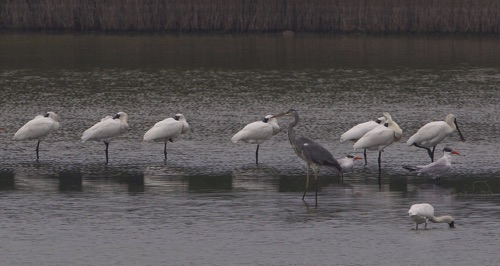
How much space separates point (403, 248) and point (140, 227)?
3313mm

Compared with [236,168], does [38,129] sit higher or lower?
higher

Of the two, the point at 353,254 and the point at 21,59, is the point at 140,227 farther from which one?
the point at 21,59

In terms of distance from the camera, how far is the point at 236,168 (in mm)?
20453

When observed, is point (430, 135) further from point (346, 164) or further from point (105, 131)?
point (105, 131)

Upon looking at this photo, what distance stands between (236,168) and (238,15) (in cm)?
2797

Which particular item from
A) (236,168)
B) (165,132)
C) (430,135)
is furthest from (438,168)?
(165,132)

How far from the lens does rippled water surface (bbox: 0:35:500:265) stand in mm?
14461

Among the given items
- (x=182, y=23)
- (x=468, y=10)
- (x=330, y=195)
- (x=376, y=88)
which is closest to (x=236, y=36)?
(x=182, y=23)

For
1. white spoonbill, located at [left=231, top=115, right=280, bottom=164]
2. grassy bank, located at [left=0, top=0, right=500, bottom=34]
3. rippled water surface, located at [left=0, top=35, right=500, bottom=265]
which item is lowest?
rippled water surface, located at [left=0, top=35, right=500, bottom=265]

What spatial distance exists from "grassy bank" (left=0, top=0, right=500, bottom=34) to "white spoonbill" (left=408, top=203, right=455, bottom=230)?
3191 cm

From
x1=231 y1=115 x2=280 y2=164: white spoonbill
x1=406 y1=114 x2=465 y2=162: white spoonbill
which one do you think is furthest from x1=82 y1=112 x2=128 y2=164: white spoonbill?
x1=406 y1=114 x2=465 y2=162: white spoonbill

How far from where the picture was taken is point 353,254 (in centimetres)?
1401

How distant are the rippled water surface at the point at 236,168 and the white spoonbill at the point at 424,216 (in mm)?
158

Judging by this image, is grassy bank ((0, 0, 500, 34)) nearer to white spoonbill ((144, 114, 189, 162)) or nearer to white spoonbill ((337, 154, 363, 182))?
white spoonbill ((144, 114, 189, 162))
